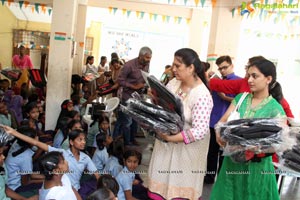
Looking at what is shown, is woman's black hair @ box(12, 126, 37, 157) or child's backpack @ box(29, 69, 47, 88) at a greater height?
child's backpack @ box(29, 69, 47, 88)

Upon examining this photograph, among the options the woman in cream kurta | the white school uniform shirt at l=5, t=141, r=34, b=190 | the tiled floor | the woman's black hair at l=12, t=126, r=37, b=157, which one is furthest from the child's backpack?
the woman in cream kurta

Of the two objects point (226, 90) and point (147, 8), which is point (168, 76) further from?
point (147, 8)

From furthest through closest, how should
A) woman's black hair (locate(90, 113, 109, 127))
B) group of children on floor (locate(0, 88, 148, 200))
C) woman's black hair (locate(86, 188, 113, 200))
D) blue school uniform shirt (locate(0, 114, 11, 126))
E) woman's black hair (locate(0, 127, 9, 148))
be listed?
woman's black hair (locate(90, 113, 109, 127)) < blue school uniform shirt (locate(0, 114, 11, 126)) < woman's black hair (locate(0, 127, 9, 148)) < group of children on floor (locate(0, 88, 148, 200)) < woman's black hair (locate(86, 188, 113, 200))

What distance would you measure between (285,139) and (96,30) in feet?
34.2

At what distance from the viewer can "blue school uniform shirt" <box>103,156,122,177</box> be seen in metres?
3.38

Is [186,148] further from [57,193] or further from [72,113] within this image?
[72,113]

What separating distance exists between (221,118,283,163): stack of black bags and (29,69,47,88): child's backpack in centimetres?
512

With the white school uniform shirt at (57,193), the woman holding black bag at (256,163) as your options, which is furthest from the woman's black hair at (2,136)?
the woman holding black bag at (256,163)

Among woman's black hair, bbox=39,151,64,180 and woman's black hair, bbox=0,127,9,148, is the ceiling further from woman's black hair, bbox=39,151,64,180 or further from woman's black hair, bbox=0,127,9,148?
woman's black hair, bbox=39,151,64,180

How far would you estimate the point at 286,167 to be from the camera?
6.27 feet

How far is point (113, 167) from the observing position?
343 centimetres

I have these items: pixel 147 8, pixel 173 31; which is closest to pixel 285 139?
pixel 147 8

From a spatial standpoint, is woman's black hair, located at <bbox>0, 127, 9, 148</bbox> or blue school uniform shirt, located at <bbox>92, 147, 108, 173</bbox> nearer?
woman's black hair, located at <bbox>0, 127, 9, 148</bbox>

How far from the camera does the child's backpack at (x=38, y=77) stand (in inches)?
247
